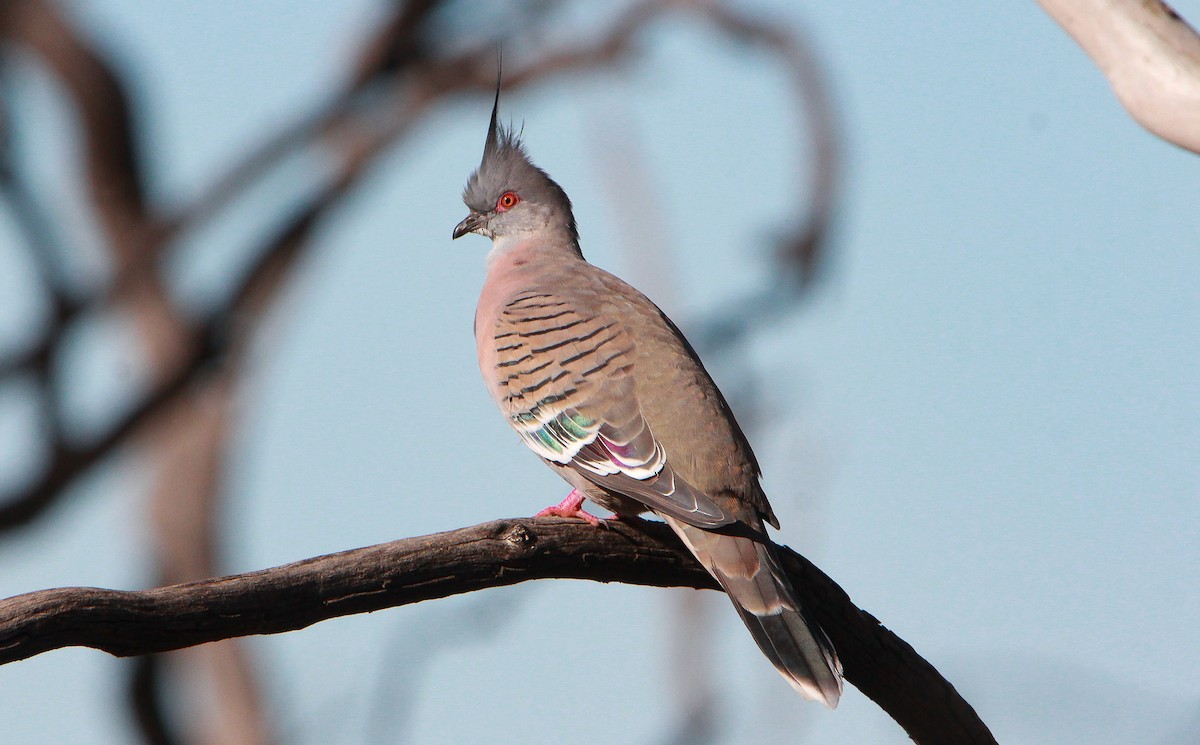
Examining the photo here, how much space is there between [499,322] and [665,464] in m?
1.29

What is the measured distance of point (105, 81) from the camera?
30.9 feet

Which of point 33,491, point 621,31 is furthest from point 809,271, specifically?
point 33,491

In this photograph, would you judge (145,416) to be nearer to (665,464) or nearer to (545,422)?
(545,422)

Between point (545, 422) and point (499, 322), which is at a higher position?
point (499, 322)

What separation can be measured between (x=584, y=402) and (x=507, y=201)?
200 cm

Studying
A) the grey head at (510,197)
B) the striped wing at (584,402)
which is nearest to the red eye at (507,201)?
the grey head at (510,197)

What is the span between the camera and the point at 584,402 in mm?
5090

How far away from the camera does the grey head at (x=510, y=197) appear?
6.73m

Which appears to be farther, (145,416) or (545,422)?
(145,416)

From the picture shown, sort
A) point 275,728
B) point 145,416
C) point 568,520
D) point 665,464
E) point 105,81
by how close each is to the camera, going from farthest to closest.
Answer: point 275,728 → point 105,81 → point 145,416 → point 665,464 → point 568,520

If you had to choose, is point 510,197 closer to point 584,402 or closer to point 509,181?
point 509,181

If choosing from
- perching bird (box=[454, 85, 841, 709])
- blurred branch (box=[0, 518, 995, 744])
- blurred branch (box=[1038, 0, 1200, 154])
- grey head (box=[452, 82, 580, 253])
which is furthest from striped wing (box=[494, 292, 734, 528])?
blurred branch (box=[1038, 0, 1200, 154])

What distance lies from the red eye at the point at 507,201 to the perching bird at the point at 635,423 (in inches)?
19.7

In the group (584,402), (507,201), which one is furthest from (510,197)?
(584,402)
